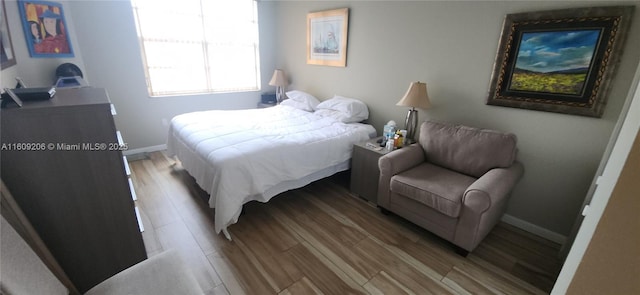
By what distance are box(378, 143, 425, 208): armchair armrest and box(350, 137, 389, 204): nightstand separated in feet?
0.52

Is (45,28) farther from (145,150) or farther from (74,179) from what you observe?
(74,179)

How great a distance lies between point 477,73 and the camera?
2.38 m

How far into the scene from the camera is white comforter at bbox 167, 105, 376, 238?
79.9 inches

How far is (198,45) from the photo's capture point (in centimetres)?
391

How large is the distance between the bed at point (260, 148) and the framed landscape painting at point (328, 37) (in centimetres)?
64

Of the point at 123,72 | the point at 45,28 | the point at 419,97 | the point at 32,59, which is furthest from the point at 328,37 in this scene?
the point at 32,59

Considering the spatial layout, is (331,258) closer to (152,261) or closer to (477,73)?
(152,261)

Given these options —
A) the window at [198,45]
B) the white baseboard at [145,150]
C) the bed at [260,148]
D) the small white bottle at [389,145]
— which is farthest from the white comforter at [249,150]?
the window at [198,45]

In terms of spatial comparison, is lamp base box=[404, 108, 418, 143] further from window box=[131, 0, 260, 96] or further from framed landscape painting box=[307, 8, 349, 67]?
window box=[131, 0, 260, 96]

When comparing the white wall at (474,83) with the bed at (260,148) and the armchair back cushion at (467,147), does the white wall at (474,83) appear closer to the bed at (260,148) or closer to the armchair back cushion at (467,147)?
the armchair back cushion at (467,147)

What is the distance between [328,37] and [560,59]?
256cm

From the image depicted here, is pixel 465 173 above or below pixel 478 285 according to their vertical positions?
above

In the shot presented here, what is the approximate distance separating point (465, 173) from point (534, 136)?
0.62 meters

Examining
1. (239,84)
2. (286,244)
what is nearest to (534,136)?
(286,244)
